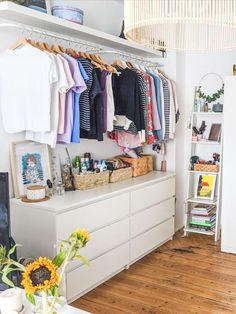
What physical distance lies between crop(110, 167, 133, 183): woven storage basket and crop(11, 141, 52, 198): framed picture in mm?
662

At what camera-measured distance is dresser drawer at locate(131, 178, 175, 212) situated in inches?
133

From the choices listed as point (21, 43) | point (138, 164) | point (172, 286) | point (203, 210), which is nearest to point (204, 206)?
point (203, 210)

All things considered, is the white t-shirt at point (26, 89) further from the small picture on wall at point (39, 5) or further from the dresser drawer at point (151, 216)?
the dresser drawer at point (151, 216)

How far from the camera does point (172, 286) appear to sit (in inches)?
119

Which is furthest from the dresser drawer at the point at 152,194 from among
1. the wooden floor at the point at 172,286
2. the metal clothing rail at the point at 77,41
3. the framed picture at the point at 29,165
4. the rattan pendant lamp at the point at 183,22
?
the rattan pendant lamp at the point at 183,22

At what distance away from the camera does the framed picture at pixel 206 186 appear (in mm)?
4117

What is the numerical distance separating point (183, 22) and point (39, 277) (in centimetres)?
100

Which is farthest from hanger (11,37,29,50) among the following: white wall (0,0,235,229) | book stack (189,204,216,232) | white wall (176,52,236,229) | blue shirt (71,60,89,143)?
book stack (189,204,216,232)

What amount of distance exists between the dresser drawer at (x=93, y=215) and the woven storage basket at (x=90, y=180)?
252 mm

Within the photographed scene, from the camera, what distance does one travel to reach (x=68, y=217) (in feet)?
8.59

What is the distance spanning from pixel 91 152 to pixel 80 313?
2238mm

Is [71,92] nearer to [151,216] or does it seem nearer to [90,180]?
[90,180]

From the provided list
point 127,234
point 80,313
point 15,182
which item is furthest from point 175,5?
point 127,234

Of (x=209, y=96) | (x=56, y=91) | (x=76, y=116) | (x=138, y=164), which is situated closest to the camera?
(x=56, y=91)
